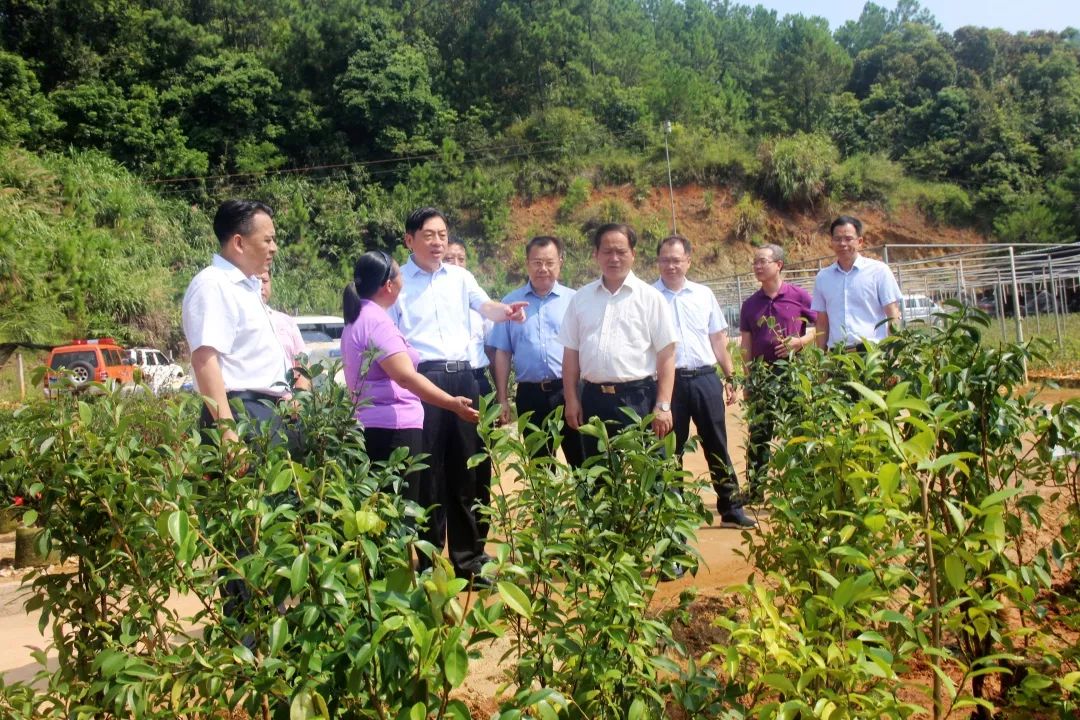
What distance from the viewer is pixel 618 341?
12.5 feet

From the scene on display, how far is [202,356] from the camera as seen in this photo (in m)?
2.82

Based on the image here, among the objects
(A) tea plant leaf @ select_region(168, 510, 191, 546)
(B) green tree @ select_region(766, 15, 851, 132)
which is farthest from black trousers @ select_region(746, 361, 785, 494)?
(B) green tree @ select_region(766, 15, 851, 132)

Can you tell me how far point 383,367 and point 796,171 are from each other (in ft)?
115

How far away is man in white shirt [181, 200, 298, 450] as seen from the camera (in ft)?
9.30

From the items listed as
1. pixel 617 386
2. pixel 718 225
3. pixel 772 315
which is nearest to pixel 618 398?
pixel 617 386

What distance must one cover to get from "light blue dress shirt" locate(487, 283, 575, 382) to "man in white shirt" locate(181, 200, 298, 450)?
161cm

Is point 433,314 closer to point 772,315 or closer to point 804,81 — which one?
point 772,315

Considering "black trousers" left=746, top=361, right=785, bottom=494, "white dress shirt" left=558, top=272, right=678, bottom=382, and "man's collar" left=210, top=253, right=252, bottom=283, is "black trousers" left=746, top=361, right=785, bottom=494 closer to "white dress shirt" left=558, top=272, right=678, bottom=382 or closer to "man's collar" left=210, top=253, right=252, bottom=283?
"white dress shirt" left=558, top=272, right=678, bottom=382

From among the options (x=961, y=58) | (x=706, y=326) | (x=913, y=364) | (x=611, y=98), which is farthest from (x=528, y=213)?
(x=913, y=364)

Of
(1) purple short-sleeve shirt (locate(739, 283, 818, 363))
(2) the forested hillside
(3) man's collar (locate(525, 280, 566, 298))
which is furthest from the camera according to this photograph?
(2) the forested hillside

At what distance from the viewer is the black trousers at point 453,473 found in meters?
3.82

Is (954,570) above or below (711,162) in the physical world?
below

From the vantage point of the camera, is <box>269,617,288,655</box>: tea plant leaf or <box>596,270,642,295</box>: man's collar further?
<box>596,270,642,295</box>: man's collar

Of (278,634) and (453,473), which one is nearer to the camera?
(278,634)
